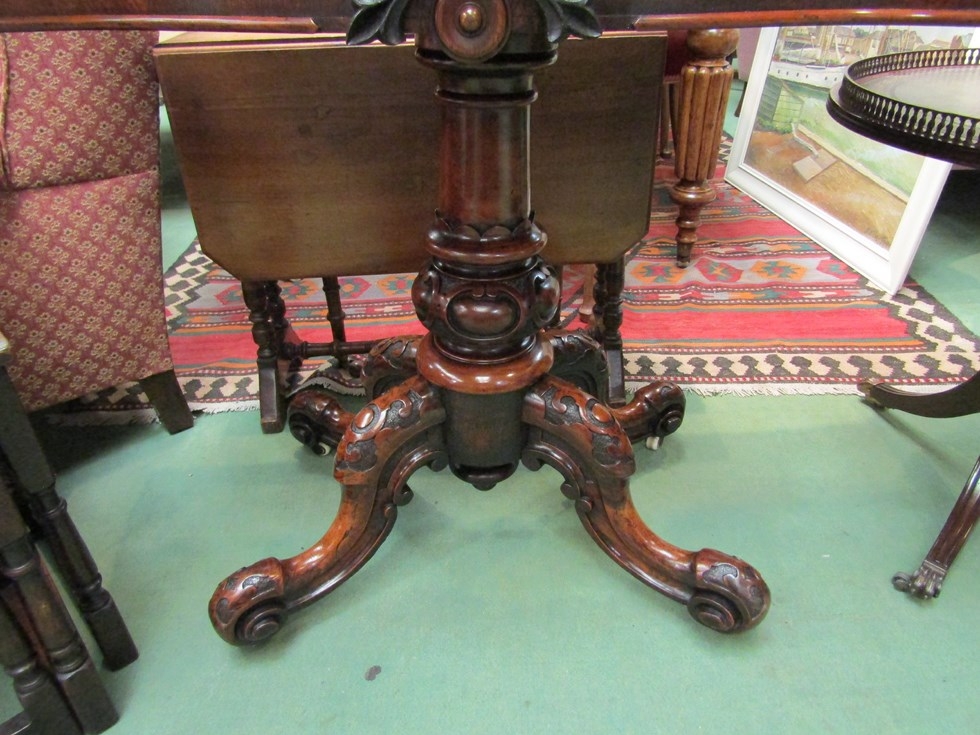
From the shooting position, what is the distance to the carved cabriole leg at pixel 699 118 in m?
1.81

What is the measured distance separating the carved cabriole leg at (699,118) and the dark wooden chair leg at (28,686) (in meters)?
1.87

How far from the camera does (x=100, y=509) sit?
124 centimetres

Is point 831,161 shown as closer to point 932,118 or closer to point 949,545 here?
point 949,545

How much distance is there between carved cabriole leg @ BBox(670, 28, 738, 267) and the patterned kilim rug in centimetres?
22

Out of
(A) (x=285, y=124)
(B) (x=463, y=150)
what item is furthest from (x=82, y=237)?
(B) (x=463, y=150)

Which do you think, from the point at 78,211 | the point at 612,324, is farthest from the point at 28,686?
the point at 612,324

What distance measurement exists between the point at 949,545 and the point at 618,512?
0.52 m

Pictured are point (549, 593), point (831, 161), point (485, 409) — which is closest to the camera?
point (485, 409)

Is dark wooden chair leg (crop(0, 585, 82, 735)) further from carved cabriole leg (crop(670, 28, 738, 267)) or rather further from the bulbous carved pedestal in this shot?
carved cabriole leg (crop(670, 28, 738, 267))

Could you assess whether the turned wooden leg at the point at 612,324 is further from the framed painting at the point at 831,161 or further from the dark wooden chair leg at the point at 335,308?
the framed painting at the point at 831,161

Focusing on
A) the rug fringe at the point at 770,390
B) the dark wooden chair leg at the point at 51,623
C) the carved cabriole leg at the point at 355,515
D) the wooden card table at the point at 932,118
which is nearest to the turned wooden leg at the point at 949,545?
the wooden card table at the point at 932,118

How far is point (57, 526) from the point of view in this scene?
2.70 ft

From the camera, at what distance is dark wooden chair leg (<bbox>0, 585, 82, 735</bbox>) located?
75 centimetres

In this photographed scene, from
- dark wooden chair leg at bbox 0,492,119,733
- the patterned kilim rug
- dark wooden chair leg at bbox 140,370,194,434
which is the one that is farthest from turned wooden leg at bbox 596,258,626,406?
dark wooden chair leg at bbox 0,492,119,733
